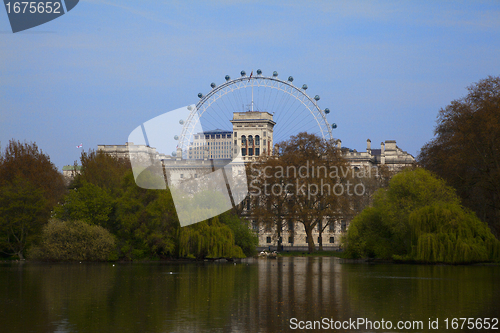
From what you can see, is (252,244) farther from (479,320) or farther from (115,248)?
(479,320)

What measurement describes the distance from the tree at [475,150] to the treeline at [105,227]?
22.0m

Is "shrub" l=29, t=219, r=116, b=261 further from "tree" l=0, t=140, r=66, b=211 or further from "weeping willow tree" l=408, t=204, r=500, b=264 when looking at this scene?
"weeping willow tree" l=408, t=204, r=500, b=264

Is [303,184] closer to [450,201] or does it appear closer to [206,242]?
[206,242]

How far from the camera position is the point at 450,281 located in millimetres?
32656

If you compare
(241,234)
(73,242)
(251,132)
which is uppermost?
(251,132)

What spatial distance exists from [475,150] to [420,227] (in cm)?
919

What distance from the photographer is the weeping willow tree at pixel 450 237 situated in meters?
48.7

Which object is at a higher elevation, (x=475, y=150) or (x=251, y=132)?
(x=251, y=132)

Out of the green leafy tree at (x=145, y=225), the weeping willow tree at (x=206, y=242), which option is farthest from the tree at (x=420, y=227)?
the green leafy tree at (x=145, y=225)

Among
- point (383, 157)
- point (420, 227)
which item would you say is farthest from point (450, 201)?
point (383, 157)

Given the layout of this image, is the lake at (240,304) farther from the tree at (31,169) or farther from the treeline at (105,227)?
the tree at (31,169)

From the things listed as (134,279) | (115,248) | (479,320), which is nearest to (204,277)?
(134,279)

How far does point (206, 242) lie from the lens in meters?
58.2

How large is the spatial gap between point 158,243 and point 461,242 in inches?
1072
